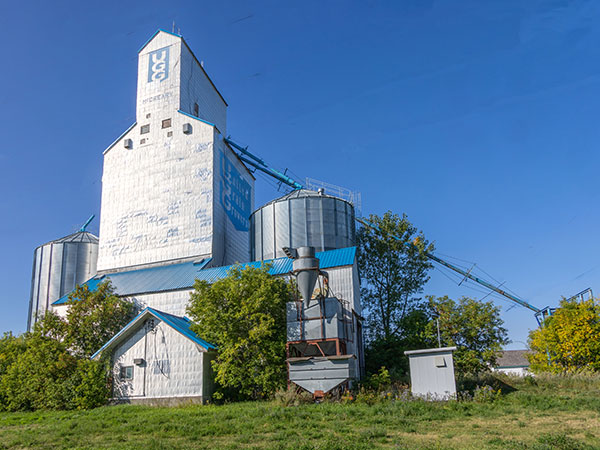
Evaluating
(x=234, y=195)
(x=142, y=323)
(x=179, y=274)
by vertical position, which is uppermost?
(x=234, y=195)

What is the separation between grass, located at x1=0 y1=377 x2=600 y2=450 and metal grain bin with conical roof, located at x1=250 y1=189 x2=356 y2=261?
15685mm

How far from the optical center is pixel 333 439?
1288 centimetres

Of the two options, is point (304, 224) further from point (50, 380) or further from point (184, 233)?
point (50, 380)

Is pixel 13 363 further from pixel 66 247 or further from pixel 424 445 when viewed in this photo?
pixel 424 445

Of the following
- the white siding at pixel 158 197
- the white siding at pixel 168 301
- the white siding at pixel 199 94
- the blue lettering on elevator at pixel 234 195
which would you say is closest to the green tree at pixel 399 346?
the white siding at pixel 168 301

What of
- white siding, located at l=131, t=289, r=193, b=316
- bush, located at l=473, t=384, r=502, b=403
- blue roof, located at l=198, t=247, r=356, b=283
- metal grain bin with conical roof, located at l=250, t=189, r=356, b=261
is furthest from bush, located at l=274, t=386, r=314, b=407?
metal grain bin with conical roof, located at l=250, t=189, r=356, b=261

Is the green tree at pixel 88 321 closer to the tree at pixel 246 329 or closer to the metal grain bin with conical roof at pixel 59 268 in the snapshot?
the tree at pixel 246 329

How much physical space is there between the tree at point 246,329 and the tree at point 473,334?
9.14 m

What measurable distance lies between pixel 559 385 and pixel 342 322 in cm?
1172

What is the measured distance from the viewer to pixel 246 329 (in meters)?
24.9

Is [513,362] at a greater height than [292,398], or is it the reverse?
[292,398]

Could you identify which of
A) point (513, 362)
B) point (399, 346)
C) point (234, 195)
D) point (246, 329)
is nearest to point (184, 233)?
point (234, 195)

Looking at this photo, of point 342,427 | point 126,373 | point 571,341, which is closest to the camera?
point 342,427

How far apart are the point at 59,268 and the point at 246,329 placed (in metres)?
29.8
